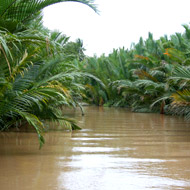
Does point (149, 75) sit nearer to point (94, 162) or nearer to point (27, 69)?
point (27, 69)

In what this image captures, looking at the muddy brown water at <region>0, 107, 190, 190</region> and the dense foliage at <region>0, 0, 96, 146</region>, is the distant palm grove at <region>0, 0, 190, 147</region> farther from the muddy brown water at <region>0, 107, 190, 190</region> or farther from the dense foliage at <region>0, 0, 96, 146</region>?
the muddy brown water at <region>0, 107, 190, 190</region>

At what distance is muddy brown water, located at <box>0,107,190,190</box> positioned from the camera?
3430 millimetres

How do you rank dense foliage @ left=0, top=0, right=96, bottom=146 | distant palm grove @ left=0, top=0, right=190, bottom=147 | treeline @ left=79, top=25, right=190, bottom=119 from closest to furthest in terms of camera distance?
dense foliage @ left=0, top=0, right=96, bottom=146
distant palm grove @ left=0, top=0, right=190, bottom=147
treeline @ left=79, top=25, right=190, bottom=119

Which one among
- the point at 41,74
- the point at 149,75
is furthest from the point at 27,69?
the point at 149,75

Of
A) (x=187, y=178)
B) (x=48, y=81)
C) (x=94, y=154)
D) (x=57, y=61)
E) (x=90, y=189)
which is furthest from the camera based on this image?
(x=57, y=61)

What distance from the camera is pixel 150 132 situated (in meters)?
7.42

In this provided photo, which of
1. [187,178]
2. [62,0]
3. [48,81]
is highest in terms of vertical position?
[62,0]

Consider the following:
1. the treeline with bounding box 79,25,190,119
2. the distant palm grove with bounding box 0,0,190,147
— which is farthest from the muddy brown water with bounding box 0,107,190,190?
the treeline with bounding box 79,25,190,119

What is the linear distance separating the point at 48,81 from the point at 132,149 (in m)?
2.19

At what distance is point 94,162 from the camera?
172 inches

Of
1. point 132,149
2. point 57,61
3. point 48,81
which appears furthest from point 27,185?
point 57,61

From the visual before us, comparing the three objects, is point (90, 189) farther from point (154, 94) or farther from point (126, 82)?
point (126, 82)

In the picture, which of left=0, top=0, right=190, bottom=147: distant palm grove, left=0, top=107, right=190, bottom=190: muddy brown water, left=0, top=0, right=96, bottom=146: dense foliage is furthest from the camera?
left=0, top=0, right=190, bottom=147: distant palm grove

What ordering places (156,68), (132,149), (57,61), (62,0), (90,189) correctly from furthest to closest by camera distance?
(156,68)
(57,61)
(62,0)
(132,149)
(90,189)
